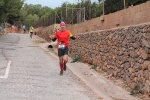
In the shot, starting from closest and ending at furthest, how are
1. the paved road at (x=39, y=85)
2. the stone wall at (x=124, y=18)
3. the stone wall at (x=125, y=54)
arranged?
the paved road at (x=39, y=85) < the stone wall at (x=125, y=54) < the stone wall at (x=124, y=18)

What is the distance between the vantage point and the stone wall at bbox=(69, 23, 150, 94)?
28.3ft

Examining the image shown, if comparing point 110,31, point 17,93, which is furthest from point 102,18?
point 17,93

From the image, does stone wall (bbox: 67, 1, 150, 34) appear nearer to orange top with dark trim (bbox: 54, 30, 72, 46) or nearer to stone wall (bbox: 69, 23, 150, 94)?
stone wall (bbox: 69, 23, 150, 94)

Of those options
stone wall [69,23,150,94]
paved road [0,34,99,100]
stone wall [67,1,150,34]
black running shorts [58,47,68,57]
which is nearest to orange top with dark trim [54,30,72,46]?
black running shorts [58,47,68,57]

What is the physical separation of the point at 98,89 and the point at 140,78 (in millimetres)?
1482

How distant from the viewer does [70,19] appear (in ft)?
84.5

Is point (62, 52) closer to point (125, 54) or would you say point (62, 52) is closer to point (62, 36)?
point (62, 36)

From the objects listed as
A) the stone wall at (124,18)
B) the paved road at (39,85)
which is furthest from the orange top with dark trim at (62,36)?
the stone wall at (124,18)

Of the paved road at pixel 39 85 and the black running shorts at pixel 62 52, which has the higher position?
the black running shorts at pixel 62 52

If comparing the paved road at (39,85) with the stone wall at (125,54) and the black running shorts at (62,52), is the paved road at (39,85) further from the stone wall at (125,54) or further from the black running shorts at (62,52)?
the stone wall at (125,54)

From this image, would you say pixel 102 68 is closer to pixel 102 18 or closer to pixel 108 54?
pixel 108 54

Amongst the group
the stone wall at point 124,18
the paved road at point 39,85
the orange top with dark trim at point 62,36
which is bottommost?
the paved road at point 39,85

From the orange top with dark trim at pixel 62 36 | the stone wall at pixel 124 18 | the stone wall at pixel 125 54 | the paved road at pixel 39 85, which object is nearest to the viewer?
the paved road at pixel 39 85

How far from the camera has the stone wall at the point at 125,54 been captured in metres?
8.63
